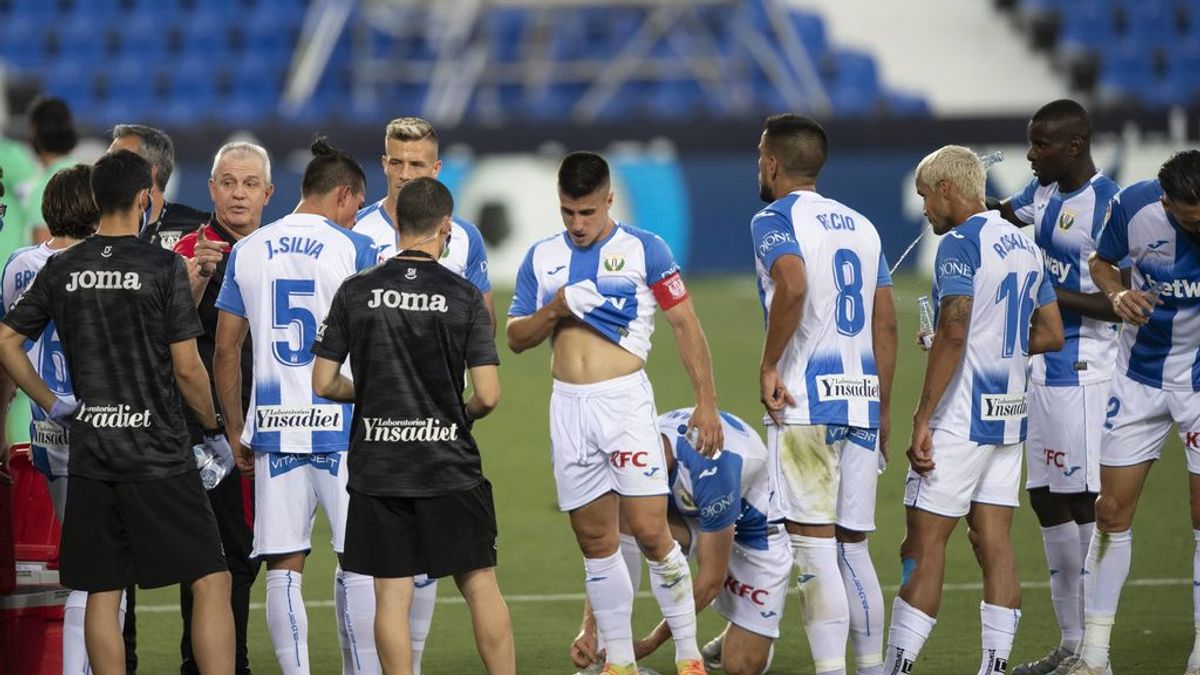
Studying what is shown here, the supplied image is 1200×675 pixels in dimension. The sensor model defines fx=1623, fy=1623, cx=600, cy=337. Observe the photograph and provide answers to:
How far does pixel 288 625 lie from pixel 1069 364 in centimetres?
364

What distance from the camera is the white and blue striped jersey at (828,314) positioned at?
6.39 metres

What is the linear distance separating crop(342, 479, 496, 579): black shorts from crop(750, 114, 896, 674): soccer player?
1342 mm

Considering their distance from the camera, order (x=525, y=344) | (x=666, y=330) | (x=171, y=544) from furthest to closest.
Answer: (x=666, y=330)
(x=525, y=344)
(x=171, y=544)

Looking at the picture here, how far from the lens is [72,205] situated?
6133 millimetres

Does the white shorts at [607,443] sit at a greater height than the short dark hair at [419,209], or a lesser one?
lesser

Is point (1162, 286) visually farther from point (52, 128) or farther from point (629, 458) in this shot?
point (52, 128)

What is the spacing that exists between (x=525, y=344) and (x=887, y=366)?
1.47m

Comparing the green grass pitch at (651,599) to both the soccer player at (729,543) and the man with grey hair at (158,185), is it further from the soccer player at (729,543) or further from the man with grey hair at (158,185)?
the man with grey hair at (158,185)

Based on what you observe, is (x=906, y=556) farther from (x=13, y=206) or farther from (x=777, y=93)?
(x=777, y=93)

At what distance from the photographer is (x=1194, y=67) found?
25.8m

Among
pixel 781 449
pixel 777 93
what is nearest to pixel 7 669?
pixel 781 449

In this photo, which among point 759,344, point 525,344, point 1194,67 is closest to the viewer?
point 525,344

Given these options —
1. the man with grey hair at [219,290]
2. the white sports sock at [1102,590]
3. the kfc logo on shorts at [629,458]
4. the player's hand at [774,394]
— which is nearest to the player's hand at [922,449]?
the player's hand at [774,394]

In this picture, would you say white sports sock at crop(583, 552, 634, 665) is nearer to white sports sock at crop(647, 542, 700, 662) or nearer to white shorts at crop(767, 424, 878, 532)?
white sports sock at crop(647, 542, 700, 662)
